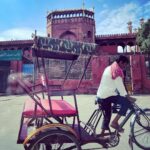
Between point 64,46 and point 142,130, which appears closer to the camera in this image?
point 64,46

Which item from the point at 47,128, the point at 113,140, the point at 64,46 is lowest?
the point at 113,140

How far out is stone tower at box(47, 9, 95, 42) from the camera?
1345 inches

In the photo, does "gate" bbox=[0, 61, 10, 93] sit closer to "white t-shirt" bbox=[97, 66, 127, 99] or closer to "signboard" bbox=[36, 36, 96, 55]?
"white t-shirt" bbox=[97, 66, 127, 99]

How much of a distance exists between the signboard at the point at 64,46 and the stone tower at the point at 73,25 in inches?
1161

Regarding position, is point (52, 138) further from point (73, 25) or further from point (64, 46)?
point (73, 25)

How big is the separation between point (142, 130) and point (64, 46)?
2.29m

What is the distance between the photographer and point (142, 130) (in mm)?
5066

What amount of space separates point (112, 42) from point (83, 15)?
519cm

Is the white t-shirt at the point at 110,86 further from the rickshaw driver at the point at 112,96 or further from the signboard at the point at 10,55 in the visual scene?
the signboard at the point at 10,55

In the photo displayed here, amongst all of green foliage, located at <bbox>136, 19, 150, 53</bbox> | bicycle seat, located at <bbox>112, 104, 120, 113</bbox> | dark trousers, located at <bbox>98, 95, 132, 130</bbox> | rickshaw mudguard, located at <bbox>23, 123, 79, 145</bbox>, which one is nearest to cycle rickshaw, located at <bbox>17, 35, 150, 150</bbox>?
rickshaw mudguard, located at <bbox>23, 123, 79, 145</bbox>

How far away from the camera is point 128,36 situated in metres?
32.5

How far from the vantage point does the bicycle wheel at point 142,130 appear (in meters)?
4.98

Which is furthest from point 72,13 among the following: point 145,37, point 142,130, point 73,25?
point 142,130

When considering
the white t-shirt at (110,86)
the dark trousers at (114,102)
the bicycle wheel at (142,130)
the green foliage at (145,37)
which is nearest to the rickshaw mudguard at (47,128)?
the dark trousers at (114,102)
